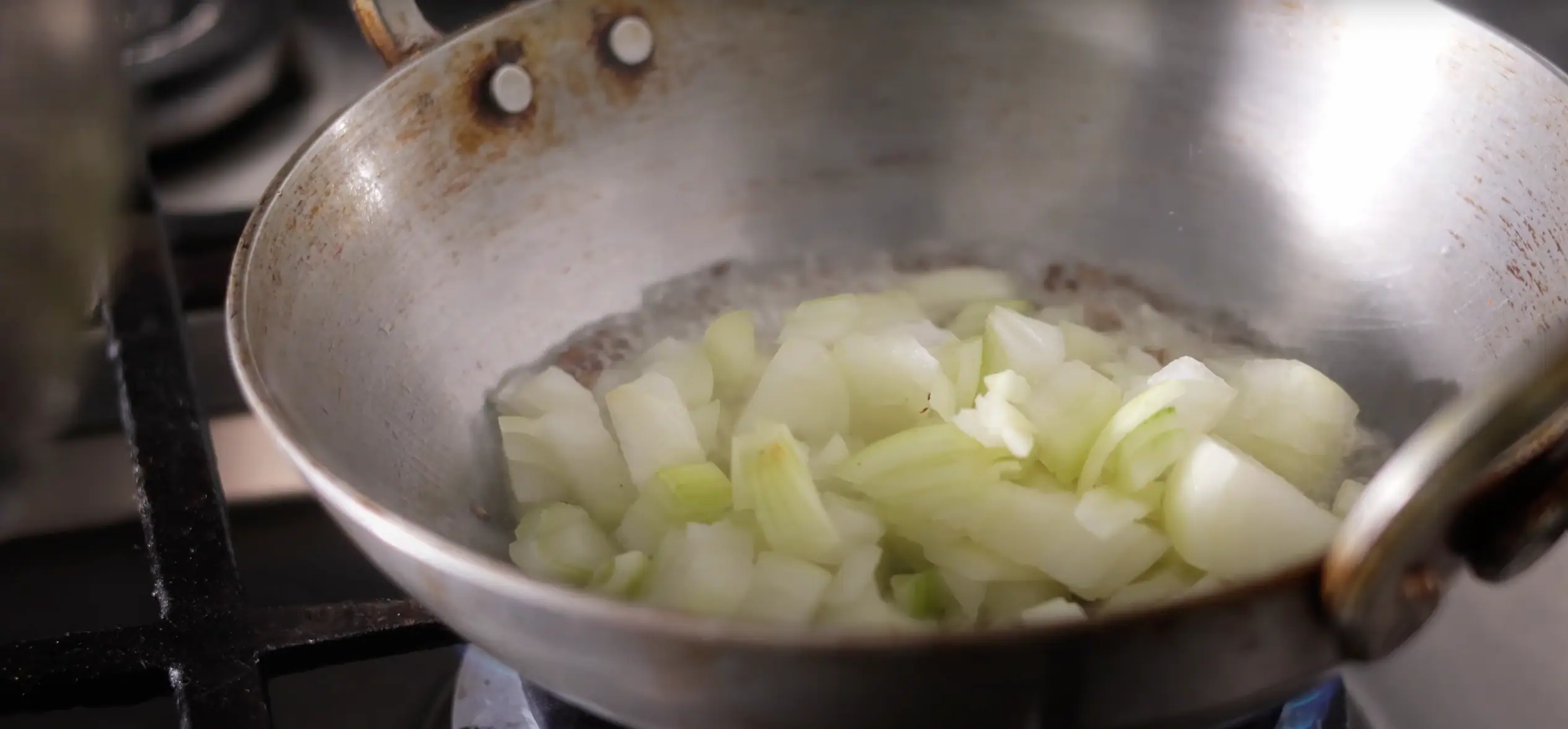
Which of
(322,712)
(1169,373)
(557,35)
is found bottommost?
(322,712)

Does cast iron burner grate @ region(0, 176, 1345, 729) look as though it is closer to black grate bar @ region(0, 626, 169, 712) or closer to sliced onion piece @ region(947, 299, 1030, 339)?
black grate bar @ region(0, 626, 169, 712)

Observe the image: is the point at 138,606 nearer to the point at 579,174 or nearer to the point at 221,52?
the point at 579,174

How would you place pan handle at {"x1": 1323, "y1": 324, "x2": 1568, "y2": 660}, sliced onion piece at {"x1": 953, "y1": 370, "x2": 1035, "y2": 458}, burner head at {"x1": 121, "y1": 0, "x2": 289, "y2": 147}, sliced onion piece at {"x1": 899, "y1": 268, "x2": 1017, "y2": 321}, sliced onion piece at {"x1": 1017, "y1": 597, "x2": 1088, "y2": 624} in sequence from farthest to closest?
burner head at {"x1": 121, "y1": 0, "x2": 289, "y2": 147}
sliced onion piece at {"x1": 899, "y1": 268, "x2": 1017, "y2": 321}
sliced onion piece at {"x1": 953, "y1": 370, "x2": 1035, "y2": 458}
sliced onion piece at {"x1": 1017, "y1": 597, "x2": 1088, "y2": 624}
pan handle at {"x1": 1323, "y1": 324, "x2": 1568, "y2": 660}

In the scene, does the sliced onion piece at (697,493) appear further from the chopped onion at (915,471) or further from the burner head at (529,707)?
the burner head at (529,707)

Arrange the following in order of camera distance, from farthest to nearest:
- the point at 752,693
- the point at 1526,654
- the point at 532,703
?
the point at 1526,654 < the point at 532,703 < the point at 752,693

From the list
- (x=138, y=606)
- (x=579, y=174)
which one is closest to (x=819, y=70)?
(x=579, y=174)

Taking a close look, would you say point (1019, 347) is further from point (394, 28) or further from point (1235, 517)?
point (394, 28)

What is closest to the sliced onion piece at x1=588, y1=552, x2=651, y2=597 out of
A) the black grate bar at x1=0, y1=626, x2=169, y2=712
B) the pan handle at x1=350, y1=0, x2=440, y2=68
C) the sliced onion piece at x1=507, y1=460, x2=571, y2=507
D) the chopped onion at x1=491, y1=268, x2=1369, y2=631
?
the chopped onion at x1=491, y1=268, x2=1369, y2=631
